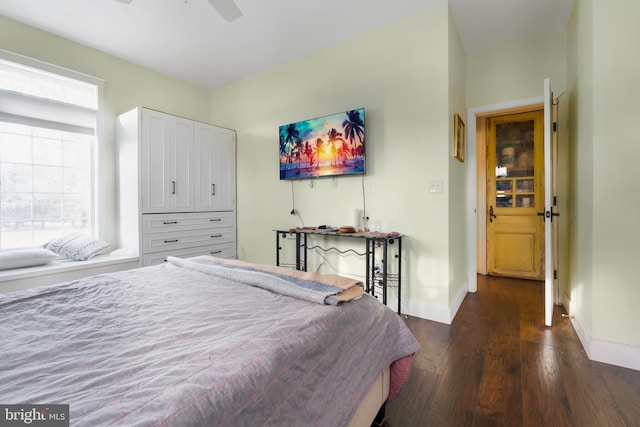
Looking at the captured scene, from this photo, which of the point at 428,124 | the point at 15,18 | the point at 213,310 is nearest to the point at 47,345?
the point at 213,310

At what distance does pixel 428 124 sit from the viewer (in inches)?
100.0

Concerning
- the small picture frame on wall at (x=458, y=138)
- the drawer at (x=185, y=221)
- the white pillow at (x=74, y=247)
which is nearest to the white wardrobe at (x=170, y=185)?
the drawer at (x=185, y=221)

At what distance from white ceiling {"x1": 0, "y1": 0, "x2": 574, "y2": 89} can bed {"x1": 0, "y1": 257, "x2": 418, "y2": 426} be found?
8.00ft

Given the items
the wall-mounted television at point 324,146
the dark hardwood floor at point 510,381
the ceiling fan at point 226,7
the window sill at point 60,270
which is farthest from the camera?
the wall-mounted television at point 324,146

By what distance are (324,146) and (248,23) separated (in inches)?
54.6

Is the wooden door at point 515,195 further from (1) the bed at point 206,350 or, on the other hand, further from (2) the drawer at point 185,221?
(2) the drawer at point 185,221

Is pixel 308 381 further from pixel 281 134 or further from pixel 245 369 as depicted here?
pixel 281 134

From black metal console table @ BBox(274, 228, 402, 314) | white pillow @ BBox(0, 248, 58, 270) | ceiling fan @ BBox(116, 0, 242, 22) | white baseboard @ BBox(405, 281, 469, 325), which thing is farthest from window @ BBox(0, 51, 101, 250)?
white baseboard @ BBox(405, 281, 469, 325)

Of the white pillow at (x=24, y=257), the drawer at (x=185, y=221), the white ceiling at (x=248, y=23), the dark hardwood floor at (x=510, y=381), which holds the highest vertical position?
the white ceiling at (x=248, y=23)

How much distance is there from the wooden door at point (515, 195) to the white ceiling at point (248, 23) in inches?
54.6

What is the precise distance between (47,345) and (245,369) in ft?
2.17

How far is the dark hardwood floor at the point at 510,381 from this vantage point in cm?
137

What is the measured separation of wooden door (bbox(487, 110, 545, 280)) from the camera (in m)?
3.87

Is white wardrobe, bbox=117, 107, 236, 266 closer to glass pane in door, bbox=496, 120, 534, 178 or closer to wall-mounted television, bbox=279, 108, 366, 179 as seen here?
wall-mounted television, bbox=279, 108, 366, 179
